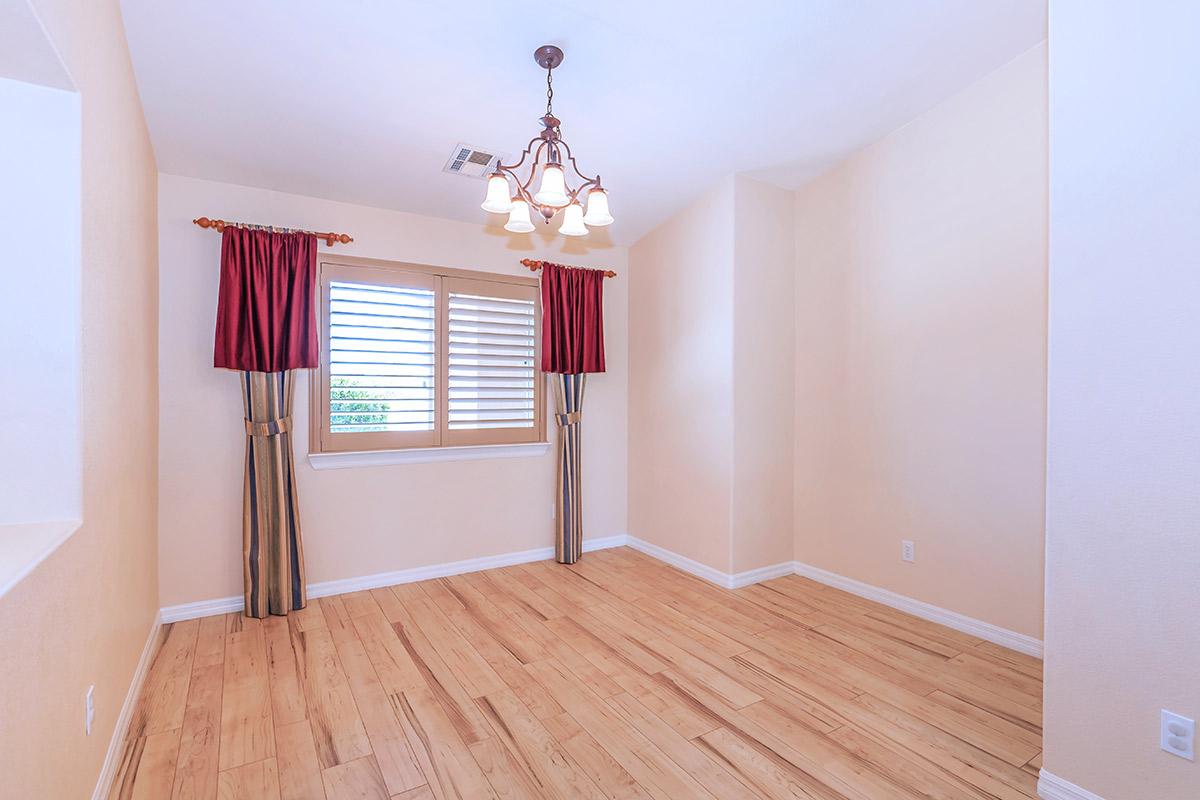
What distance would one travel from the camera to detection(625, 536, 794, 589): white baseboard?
3.67 m

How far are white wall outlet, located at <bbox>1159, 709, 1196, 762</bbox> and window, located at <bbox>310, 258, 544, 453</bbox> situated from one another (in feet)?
11.5

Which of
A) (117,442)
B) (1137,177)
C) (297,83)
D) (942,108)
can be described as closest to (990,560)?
(1137,177)

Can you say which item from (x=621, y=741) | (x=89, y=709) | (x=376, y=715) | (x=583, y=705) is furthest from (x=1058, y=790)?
(x=89, y=709)

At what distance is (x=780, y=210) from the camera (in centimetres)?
388

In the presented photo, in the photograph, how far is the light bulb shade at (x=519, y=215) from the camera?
7.52 ft

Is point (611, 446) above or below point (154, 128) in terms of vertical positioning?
below

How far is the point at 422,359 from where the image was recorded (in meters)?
3.78

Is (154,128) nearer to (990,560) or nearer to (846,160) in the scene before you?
(846,160)

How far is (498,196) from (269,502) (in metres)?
2.32

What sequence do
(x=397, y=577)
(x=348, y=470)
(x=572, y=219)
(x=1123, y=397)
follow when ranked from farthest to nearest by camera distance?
(x=397, y=577) → (x=348, y=470) → (x=572, y=219) → (x=1123, y=397)

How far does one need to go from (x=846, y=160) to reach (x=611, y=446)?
8.91ft

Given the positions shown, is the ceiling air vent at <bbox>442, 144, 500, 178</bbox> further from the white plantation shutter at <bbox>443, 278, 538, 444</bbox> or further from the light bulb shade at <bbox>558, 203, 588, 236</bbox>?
the light bulb shade at <bbox>558, 203, 588, 236</bbox>

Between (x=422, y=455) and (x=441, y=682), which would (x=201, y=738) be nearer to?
(x=441, y=682)

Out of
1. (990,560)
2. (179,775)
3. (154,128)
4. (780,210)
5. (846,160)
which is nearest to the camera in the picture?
(179,775)
